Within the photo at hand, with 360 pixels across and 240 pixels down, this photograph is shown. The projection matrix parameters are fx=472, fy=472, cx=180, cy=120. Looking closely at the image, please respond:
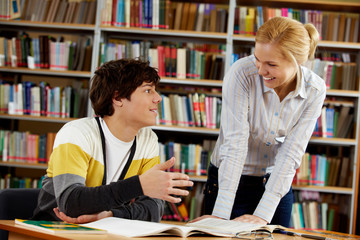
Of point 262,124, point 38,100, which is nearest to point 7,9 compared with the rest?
point 38,100

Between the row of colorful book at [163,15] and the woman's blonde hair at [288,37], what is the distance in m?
2.31

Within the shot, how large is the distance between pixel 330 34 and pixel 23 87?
2638 mm

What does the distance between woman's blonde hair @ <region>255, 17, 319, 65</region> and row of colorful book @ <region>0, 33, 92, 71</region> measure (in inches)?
102

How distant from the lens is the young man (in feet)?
4.42

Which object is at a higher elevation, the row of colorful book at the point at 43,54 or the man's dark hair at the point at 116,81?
the row of colorful book at the point at 43,54

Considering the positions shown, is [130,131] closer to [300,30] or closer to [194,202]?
[300,30]

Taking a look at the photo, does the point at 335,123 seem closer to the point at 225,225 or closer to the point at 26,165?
the point at 26,165

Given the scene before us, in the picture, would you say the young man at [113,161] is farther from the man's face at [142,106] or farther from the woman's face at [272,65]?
the woman's face at [272,65]

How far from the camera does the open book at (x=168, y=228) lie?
3.93ft

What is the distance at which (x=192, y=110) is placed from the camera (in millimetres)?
3910

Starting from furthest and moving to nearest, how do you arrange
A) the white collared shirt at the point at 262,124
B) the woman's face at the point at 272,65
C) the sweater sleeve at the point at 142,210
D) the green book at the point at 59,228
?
the white collared shirt at the point at 262,124 → the woman's face at the point at 272,65 → the sweater sleeve at the point at 142,210 → the green book at the point at 59,228

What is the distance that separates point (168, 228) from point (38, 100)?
304cm

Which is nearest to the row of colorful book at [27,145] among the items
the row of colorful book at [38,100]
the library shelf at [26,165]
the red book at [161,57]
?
the library shelf at [26,165]

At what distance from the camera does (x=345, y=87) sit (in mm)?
3943
